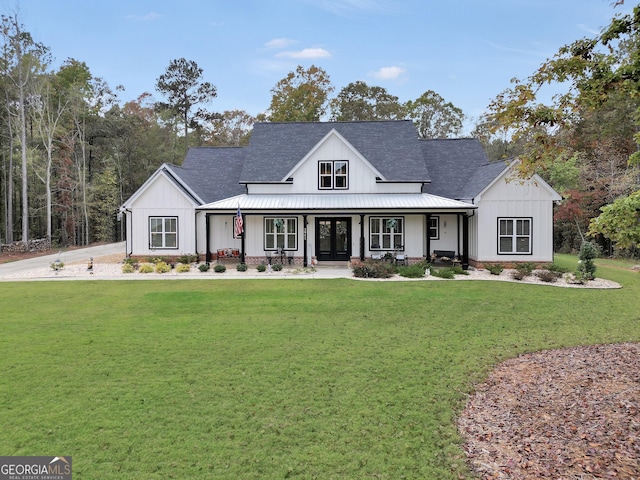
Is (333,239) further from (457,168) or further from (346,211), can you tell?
(457,168)

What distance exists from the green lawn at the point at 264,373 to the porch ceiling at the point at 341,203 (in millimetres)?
7101

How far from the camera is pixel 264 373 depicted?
21.7 feet

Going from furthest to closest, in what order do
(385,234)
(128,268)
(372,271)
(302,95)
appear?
(302,95), (385,234), (128,268), (372,271)

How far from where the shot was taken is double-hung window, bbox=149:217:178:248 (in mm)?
21672

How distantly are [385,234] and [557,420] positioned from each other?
16306 millimetres

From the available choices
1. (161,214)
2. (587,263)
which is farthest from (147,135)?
(587,263)

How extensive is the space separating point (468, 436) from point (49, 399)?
224 inches

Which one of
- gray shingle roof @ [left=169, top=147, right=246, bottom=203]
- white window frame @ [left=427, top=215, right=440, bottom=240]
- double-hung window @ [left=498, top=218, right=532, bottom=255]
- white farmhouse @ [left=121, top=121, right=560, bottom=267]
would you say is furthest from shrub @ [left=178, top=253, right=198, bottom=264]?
double-hung window @ [left=498, top=218, right=532, bottom=255]

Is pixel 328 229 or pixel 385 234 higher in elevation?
pixel 328 229

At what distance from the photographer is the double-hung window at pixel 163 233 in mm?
21672

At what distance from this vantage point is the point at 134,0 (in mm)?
17891

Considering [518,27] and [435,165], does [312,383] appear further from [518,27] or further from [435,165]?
[435,165]

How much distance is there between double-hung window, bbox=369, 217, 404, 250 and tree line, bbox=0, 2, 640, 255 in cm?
662

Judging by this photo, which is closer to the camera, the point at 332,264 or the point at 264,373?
the point at 264,373
